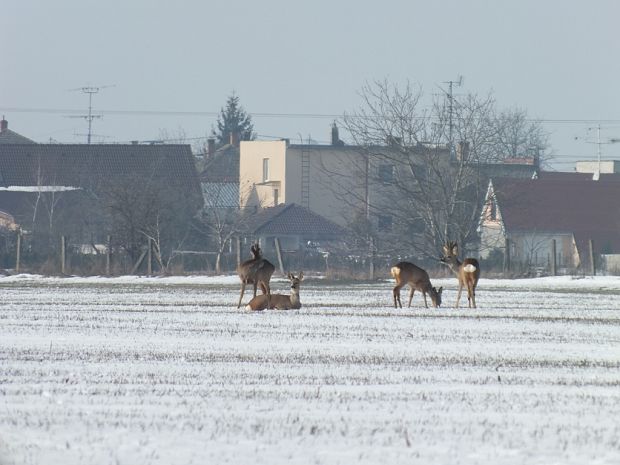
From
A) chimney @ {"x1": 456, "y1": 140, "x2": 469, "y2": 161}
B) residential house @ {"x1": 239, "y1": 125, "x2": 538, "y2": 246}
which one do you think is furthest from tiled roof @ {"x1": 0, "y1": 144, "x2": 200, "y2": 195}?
chimney @ {"x1": 456, "y1": 140, "x2": 469, "y2": 161}

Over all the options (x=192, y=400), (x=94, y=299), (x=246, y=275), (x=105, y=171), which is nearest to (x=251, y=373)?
(x=192, y=400)

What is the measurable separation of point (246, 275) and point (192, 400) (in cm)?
1552

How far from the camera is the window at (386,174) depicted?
5747cm

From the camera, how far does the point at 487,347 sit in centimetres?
1911

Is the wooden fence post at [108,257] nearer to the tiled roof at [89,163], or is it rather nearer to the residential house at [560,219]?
the residential house at [560,219]

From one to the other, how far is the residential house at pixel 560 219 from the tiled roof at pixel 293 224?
11.0 metres

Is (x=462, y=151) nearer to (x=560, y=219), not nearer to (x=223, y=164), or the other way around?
(x=560, y=219)

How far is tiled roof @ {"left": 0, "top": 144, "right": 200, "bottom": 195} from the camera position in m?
89.4

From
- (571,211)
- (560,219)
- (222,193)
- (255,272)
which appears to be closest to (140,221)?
(255,272)

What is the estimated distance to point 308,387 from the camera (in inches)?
561

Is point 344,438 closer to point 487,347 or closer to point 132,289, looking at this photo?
point 487,347

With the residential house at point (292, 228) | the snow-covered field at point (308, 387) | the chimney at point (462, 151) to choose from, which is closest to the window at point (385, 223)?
the chimney at point (462, 151)

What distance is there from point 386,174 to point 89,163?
38.0 meters

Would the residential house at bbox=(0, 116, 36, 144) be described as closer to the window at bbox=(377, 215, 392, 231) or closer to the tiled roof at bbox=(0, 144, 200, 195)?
the tiled roof at bbox=(0, 144, 200, 195)
